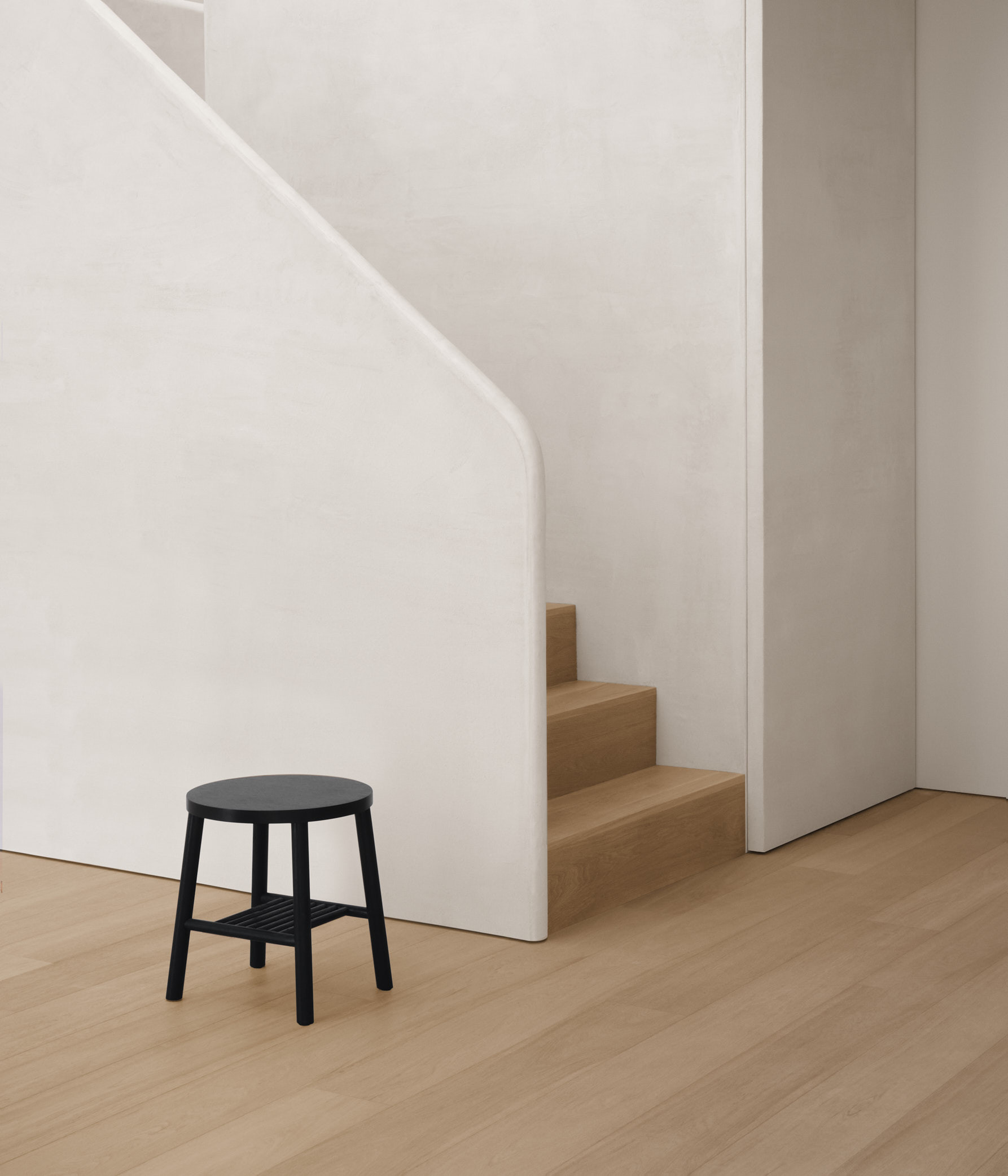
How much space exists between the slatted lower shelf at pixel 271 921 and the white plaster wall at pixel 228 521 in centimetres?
37

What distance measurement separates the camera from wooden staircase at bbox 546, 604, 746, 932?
3.12 meters

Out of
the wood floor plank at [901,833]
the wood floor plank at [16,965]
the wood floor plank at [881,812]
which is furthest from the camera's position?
the wood floor plank at [881,812]

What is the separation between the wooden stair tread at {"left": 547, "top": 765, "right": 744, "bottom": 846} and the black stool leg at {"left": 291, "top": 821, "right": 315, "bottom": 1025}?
0.67 m

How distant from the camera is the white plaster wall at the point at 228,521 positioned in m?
2.96

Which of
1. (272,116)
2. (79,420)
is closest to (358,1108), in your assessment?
(79,420)

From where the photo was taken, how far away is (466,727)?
9.80ft

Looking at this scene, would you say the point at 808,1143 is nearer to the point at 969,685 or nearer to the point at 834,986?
the point at 834,986

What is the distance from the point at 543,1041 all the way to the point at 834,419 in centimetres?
202

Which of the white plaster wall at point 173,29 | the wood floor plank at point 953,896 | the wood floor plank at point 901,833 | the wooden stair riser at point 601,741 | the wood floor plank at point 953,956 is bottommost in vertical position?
the wood floor plank at point 953,956

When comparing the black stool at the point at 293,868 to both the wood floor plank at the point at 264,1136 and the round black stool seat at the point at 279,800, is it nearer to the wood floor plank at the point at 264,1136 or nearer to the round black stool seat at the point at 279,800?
the round black stool seat at the point at 279,800

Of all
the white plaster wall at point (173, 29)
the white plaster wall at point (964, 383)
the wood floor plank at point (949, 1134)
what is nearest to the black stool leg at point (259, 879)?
the wood floor plank at point (949, 1134)

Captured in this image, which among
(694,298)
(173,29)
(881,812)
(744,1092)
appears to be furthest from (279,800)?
(173,29)

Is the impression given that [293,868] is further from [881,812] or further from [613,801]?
[881,812]

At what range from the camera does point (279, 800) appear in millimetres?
2561
